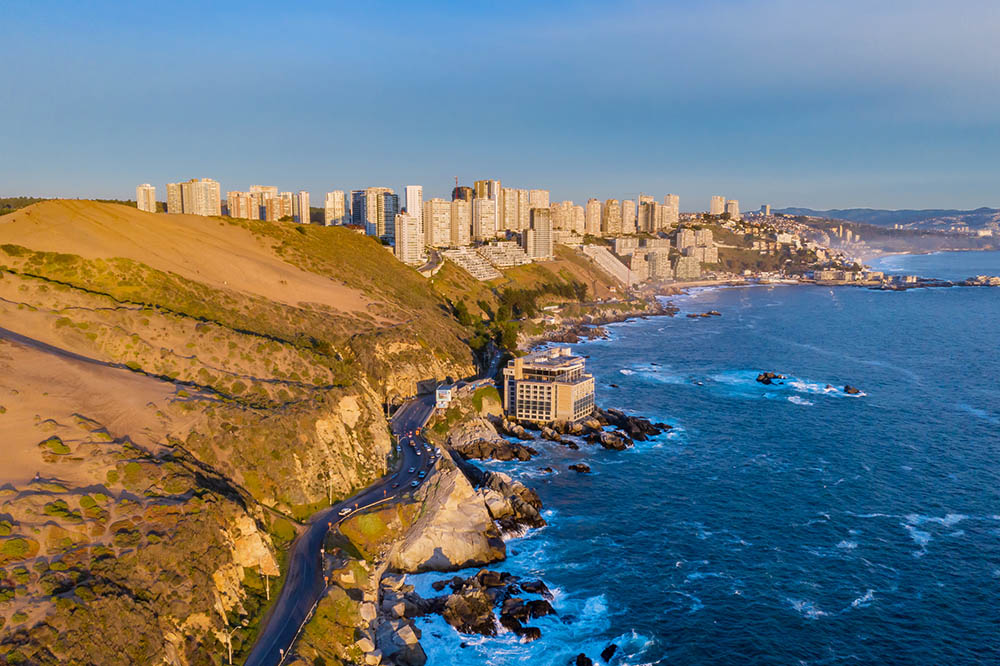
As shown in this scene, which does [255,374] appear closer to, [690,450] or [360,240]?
[690,450]

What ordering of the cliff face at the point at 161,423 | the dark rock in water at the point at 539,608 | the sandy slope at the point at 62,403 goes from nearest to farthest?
the cliff face at the point at 161,423 < the sandy slope at the point at 62,403 < the dark rock in water at the point at 539,608

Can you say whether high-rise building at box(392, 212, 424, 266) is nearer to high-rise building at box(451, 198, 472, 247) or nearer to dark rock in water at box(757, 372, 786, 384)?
high-rise building at box(451, 198, 472, 247)

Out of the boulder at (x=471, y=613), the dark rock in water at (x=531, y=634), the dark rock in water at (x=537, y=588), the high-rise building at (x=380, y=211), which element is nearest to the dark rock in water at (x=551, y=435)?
the dark rock in water at (x=537, y=588)

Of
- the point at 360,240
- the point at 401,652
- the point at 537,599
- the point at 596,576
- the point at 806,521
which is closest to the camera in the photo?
the point at 401,652

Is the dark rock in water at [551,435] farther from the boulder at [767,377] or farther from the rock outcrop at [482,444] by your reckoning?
the boulder at [767,377]

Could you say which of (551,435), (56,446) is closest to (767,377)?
(551,435)

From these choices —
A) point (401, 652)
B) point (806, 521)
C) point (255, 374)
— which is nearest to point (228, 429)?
point (255, 374)

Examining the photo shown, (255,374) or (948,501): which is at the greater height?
(255,374)
